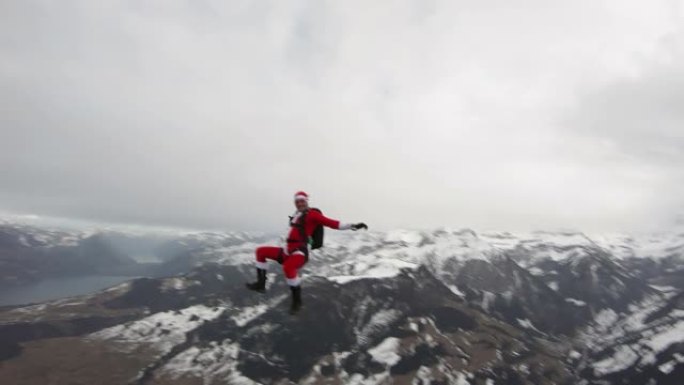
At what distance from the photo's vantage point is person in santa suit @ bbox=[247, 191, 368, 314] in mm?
21156

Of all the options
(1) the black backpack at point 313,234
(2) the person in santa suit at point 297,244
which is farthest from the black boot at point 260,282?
(1) the black backpack at point 313,234

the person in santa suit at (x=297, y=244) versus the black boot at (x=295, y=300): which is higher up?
the person in santa suit at (x=297, y=244)

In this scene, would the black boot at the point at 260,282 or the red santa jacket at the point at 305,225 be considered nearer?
the red santa jacket at the point at 305,225

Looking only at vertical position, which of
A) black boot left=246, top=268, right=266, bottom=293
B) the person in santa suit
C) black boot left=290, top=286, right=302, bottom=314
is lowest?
black boot left=290, top=286, right=302, bottom=314

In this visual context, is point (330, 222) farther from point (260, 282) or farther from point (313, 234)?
point (260, 282)

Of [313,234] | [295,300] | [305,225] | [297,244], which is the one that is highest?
[305,225]

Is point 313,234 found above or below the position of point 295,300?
above

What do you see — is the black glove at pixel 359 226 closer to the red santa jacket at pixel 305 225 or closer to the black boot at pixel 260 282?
the red santa jacket at pixel 305 225

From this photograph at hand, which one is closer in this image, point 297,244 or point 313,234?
point 297,244

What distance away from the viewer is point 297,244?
21.3 m

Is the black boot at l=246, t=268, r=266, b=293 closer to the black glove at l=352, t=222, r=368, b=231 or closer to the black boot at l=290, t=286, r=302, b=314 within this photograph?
the black boot at l=290, t=286, r=302, b=314

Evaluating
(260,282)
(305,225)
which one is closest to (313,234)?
(305,225)

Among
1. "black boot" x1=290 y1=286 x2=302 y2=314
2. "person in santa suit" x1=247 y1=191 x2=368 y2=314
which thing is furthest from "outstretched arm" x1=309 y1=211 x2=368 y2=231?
"black boot" x1=290 y1=286 x2=302 y2=314

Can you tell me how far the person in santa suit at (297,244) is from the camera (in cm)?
2116
